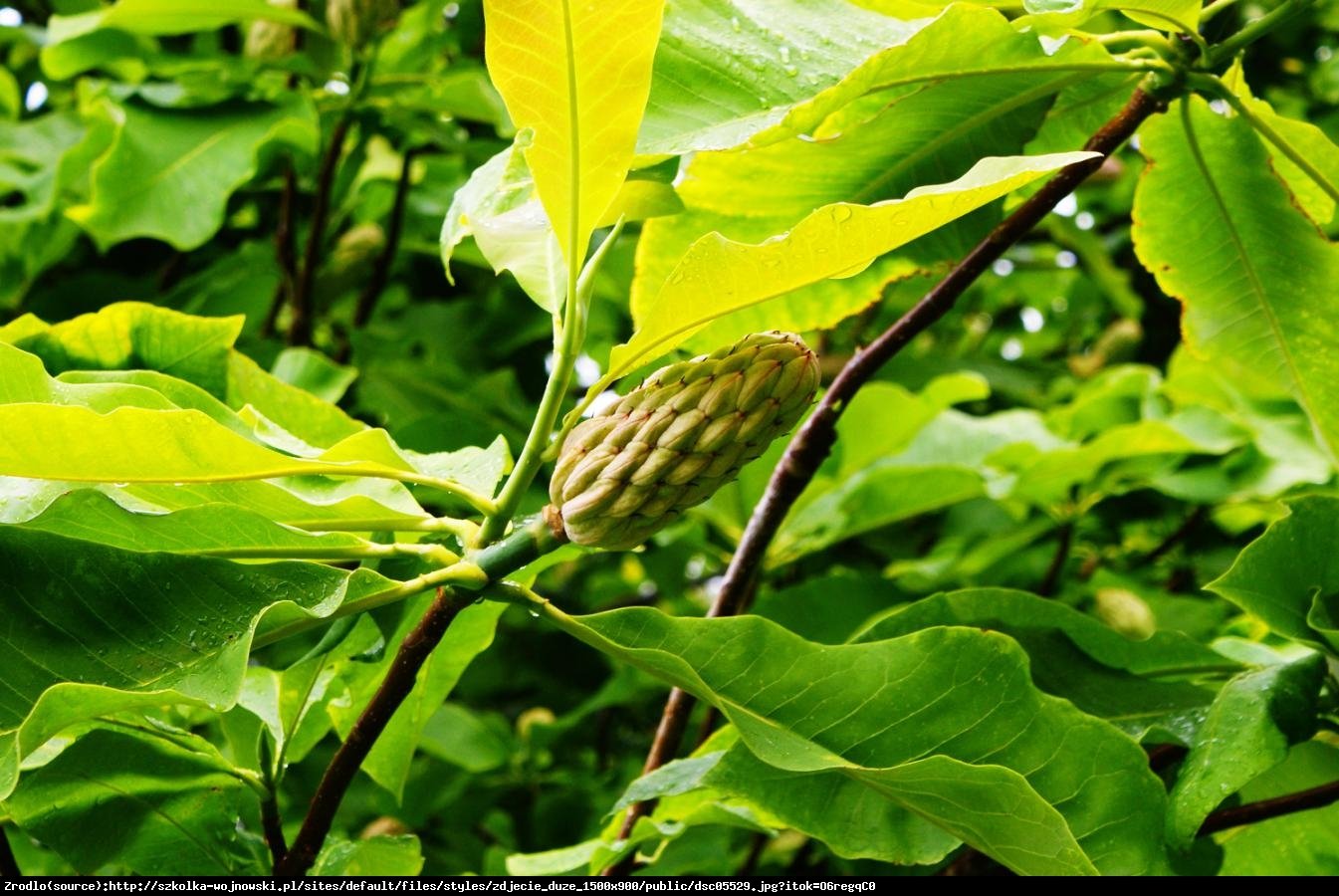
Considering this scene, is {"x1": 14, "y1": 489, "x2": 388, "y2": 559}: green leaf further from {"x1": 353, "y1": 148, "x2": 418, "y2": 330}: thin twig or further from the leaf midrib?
{"x1": 353, "y1": 148, "x2": 418, "y2": 330}: thin twig

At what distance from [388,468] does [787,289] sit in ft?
0.74

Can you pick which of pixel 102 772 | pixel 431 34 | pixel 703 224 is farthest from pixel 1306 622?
pixel 431 34

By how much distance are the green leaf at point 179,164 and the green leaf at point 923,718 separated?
0.84 metres

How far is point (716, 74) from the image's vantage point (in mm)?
715

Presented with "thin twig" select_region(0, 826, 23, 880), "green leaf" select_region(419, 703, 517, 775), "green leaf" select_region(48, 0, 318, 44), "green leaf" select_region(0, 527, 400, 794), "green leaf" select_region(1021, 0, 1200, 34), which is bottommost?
"green leaf" select_region(419, 703, 517, 775)

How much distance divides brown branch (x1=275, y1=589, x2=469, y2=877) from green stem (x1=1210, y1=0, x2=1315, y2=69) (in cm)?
57

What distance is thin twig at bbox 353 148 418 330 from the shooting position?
5.14ft

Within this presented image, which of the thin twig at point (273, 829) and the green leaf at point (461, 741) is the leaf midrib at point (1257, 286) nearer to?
the thin twig at point (273, 829)

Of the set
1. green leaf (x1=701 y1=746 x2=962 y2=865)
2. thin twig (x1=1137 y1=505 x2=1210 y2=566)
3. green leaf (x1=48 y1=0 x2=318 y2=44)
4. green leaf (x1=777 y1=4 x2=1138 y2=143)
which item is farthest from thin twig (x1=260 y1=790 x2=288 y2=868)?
thin twig (x1=1137 y1=505 x2=1210 y2=566)

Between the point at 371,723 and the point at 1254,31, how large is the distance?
0.67 meters

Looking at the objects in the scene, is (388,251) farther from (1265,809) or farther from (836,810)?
(1265,809)

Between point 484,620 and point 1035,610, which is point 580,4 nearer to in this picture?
point 484,620

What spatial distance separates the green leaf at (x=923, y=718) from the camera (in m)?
0.67

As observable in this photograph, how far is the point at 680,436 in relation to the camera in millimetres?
601
